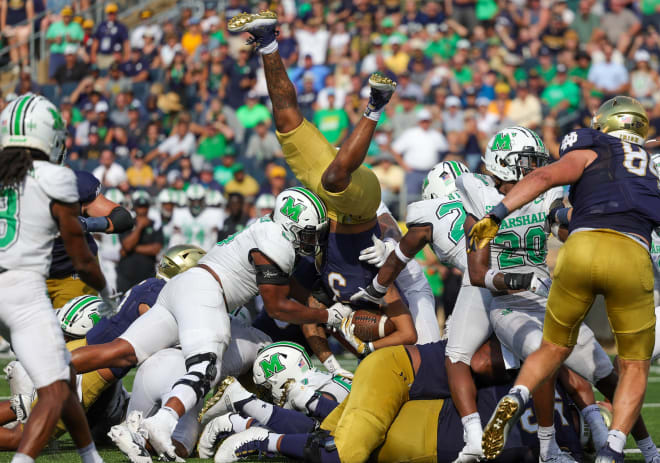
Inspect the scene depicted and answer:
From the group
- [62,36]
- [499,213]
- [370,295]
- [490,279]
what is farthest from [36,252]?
[62,36]

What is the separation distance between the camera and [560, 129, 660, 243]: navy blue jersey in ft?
15.1

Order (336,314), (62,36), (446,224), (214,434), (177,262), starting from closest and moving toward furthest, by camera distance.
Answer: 1. (214,434)
2. (446,224)
3. (336,314)
4. (177,262)
5. (62,36)

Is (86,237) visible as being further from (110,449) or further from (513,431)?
(513,431)

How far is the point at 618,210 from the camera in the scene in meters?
4.61

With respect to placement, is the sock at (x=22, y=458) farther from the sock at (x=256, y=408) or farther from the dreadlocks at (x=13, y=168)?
the sock at (x=256, y=408)

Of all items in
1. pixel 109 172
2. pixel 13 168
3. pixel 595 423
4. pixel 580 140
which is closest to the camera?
pixel 13 168

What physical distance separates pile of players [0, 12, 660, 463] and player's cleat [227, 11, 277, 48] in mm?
16

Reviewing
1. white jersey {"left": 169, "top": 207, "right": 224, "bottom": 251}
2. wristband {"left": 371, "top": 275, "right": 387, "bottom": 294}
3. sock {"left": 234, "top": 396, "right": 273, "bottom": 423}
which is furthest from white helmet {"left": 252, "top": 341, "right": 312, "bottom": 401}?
white jersey {"left": 169, "top": 207, "right": 224, "bottom": 251}

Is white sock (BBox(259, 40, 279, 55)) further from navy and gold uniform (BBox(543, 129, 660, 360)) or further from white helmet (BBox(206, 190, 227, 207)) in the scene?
white helmet (BBox(206, 190, 227, 207))

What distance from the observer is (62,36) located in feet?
55.5

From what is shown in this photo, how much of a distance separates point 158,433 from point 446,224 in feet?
7.30

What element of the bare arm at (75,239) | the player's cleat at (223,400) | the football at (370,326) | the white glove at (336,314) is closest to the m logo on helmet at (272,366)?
the player's cleat at (223,400)

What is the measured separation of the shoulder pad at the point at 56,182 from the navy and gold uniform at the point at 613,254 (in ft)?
7.53

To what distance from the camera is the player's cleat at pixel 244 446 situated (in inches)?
208
